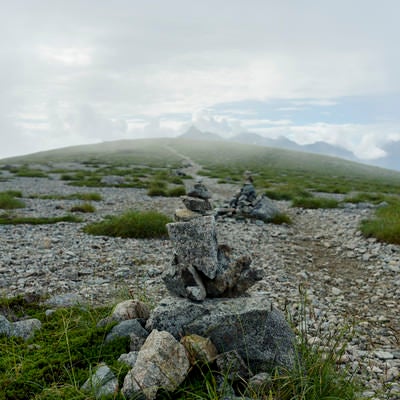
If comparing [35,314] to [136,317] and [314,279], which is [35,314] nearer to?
[136,317]

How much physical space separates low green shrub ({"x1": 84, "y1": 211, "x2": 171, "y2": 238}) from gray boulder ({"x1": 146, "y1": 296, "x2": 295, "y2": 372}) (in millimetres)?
9604

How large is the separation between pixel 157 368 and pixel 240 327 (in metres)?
1.50

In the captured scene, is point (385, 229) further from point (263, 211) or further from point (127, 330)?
point (127, 330)

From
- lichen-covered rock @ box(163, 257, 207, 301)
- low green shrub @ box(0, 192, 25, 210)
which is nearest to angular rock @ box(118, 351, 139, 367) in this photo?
lichen-covered rock @ box(163, 257, 207, 301)

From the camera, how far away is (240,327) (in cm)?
550

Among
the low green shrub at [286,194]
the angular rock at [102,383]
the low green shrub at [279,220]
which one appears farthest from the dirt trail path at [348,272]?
the low green shrub at [286,194]

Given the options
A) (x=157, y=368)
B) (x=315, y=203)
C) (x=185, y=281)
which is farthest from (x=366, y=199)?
(x=157, y=368)

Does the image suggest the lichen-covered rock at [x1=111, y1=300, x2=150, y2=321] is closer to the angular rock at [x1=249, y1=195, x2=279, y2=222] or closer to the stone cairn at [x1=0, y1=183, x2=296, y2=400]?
the stone cairn at [x1=0, y1=183, x2=296, y2=400]

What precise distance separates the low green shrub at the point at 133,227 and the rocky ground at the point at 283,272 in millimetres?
586

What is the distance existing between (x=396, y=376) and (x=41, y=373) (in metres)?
5.94

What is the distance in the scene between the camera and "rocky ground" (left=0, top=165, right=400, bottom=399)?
7.50m

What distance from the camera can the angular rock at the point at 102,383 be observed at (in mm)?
4457

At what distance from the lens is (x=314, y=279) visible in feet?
37.3

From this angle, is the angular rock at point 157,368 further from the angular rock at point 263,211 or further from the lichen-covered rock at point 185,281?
the angular rock at point 263,211
